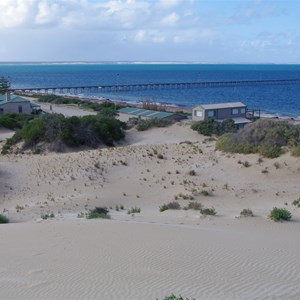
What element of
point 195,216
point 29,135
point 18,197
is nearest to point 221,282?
point 195,216

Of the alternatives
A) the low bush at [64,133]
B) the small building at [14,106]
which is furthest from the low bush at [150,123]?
the small building at [14,106]

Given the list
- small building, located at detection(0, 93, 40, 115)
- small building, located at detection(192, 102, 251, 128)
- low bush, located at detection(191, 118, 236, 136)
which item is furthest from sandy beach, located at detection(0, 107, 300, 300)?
small building, located at detection(0, 93, 40, 115)

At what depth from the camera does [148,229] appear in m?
14.0

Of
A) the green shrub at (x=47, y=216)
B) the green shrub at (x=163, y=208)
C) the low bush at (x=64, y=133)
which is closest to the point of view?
the green shrub at (x=47, y=216)

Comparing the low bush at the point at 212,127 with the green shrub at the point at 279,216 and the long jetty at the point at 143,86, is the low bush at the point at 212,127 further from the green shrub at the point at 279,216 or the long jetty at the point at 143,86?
the long jetty at the point at 143,86

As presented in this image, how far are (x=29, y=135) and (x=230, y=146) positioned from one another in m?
14.5

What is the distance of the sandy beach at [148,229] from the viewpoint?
9078 millimetres

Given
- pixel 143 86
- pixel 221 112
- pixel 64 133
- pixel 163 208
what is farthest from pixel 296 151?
pixel 143 86

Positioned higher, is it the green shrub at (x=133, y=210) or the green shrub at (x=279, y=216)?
the green shrub at (x=279, y=216)

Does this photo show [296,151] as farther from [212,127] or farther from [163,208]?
[212,127]

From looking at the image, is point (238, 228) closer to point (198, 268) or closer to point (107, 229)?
point (107, 229)

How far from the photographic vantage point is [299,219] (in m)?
16.7

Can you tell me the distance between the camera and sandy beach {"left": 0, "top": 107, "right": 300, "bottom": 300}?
9078 mm

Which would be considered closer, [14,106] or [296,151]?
[296,151]
